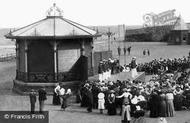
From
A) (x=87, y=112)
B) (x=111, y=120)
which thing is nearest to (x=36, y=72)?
(x=87, y=112)

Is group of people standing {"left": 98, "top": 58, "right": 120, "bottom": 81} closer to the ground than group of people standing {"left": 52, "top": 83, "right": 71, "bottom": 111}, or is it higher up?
higher up

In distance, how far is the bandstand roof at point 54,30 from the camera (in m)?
26.6

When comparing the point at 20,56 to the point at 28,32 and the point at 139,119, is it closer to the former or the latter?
the point at 28,32

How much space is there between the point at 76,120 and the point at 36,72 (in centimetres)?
883

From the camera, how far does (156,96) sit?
1872cm

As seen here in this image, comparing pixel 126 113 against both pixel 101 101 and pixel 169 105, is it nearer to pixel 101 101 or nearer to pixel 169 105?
pixel 169 105

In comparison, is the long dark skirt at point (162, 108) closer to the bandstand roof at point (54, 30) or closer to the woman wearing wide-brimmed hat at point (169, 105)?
the woman wearing wide-brimmed hat at point (169, 105)

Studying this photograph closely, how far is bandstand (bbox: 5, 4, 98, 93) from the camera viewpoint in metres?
26.6

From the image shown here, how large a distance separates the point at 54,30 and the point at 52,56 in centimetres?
194

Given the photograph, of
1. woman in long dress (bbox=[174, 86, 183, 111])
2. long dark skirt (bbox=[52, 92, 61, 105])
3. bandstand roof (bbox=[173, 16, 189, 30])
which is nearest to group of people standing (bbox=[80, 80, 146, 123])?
long dark skirt (bbox=[52, 92, 61, 105])

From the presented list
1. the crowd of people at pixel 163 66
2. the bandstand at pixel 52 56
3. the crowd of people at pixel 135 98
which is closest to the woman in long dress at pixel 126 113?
the crowd of people at pixel 135 98

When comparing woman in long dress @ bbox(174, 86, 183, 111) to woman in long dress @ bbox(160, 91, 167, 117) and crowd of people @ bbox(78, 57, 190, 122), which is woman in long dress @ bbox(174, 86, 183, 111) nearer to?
crowd of people @ bbox(78, 57, 190, 122)

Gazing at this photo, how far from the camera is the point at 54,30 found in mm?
27188

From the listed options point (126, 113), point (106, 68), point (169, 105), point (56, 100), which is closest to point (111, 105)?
point (126, 113)
